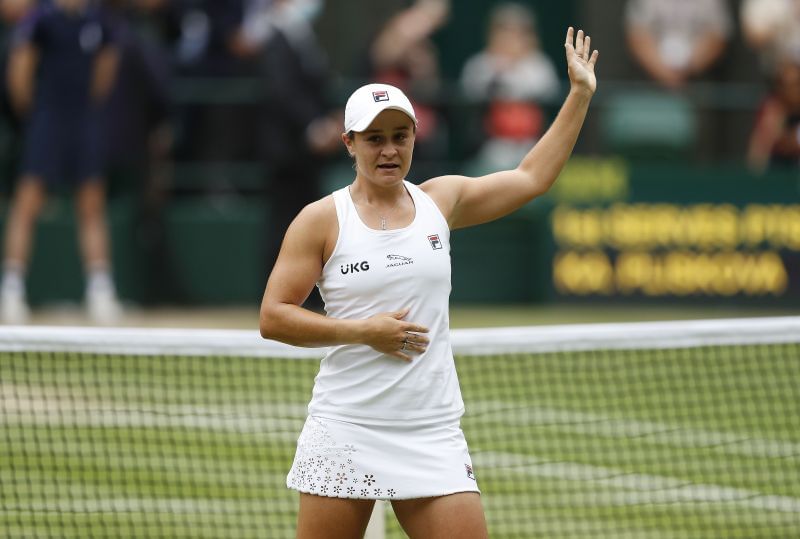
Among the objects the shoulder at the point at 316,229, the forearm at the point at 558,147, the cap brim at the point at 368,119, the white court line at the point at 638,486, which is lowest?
the white court line at the point at 638,486

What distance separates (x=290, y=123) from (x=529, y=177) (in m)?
8.37

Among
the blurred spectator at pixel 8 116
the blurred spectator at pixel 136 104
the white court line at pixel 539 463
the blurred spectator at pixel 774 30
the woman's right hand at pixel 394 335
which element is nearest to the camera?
the woman's right hand at pixel 394 335

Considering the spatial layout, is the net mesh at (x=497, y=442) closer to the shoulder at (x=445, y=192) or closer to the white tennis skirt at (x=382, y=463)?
the shoulder at (x=445, y=192)

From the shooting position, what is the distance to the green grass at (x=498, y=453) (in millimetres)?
7523

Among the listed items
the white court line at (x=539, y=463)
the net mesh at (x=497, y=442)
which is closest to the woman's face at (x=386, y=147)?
the net mesh at (x=497, y=442)

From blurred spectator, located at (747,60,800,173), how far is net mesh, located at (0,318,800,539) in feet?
16.2

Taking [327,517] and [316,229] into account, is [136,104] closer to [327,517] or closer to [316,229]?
[316,229]

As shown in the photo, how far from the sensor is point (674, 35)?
16.2m

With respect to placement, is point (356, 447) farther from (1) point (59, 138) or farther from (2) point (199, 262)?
(2) point (199, 262)

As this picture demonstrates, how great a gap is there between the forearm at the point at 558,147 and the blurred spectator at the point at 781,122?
10.0m

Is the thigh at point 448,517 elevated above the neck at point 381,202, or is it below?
below

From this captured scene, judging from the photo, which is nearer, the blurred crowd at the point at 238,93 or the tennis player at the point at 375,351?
the tennis player at the point at 375,351

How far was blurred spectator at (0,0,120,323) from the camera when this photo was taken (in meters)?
13.4

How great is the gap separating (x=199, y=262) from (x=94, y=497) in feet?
23.9
